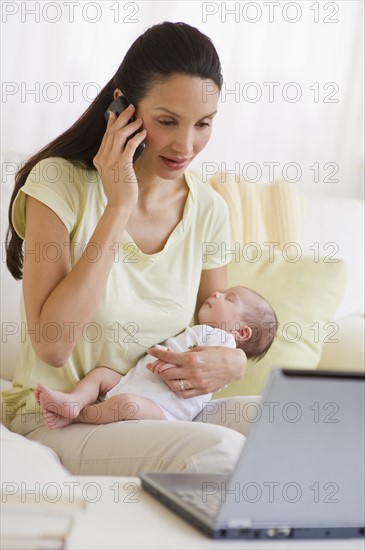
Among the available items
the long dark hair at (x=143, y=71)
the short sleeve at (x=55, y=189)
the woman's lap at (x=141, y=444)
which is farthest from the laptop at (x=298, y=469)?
the long dark hair at (x=143, y=71)

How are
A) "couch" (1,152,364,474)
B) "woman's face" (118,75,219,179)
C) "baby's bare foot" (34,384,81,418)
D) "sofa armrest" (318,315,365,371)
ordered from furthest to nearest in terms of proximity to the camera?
"sofa armrest" (318,315,365,371)
"couch" (1,152,364,474)
"woman's face" (118,75,219,179)
"baby's bare foot" (34,384,81,418)

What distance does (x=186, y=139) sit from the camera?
61.4 inches

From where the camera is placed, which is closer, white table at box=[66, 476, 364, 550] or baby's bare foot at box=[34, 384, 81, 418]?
white table at box=[66, 476, 364, 550]

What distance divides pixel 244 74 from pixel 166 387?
1.60 m

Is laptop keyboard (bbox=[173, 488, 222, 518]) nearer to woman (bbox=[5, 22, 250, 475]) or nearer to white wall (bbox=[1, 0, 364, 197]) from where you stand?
woman (bbox=[5, 22, 250, 475])

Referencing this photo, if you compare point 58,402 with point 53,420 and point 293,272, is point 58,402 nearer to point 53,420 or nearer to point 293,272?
point 53,420

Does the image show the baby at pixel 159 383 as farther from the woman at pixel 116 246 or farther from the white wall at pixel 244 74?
the white wall at pixel 244 74

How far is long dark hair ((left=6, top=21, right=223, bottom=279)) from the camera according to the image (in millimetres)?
1547

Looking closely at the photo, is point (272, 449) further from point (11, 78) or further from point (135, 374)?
point (11, 78)

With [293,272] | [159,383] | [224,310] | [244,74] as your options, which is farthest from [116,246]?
[244,74]

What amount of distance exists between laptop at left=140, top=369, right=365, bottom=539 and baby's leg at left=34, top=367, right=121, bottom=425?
2.00 ft

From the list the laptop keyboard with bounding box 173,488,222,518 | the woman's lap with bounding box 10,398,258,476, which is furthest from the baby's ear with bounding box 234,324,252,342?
the laptop keyboard with bounding box 173,488,222,518

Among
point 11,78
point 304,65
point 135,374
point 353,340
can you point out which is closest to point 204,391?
point 135,374

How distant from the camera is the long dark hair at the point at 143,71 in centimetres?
155
